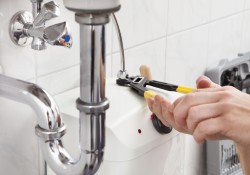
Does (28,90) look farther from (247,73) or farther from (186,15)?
(247,73)

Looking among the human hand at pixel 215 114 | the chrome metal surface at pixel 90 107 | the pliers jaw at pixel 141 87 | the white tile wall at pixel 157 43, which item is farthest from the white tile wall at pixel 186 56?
the chrome metal surface at pixel 90 107

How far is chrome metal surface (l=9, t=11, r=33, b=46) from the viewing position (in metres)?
0.76

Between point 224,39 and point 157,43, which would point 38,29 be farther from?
point 224,39

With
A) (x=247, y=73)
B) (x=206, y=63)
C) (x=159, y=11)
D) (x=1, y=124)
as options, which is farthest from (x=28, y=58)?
(x=247, y=73)

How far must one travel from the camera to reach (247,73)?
4.79ft

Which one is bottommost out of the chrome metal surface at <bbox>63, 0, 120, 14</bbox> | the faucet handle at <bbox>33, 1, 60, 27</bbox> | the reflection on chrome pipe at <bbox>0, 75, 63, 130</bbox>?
the reflection on chrome pipe at <bbox>0, 75, 63, 130</bbox>

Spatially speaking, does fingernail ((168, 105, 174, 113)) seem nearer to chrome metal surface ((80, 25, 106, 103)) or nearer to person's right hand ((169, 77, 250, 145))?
person's right hand ((169, 77, 250, 145))

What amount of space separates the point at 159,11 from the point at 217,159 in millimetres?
482

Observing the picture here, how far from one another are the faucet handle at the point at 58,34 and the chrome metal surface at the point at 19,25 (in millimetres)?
93

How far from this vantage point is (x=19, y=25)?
767 mm

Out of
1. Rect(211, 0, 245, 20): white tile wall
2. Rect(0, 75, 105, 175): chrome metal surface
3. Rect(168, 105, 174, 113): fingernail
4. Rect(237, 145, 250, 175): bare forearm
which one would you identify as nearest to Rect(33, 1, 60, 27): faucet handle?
Rect(0, 75, 105, 175): chrome metal surface

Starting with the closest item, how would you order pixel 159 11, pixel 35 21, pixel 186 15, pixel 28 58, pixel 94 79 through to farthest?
pixel 94 79 → pixel 35 21 → pixel 28 58 → pixel 159 11 → pixel 186 15

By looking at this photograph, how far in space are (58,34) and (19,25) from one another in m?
0.15

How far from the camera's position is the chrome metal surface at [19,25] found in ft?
2.50
